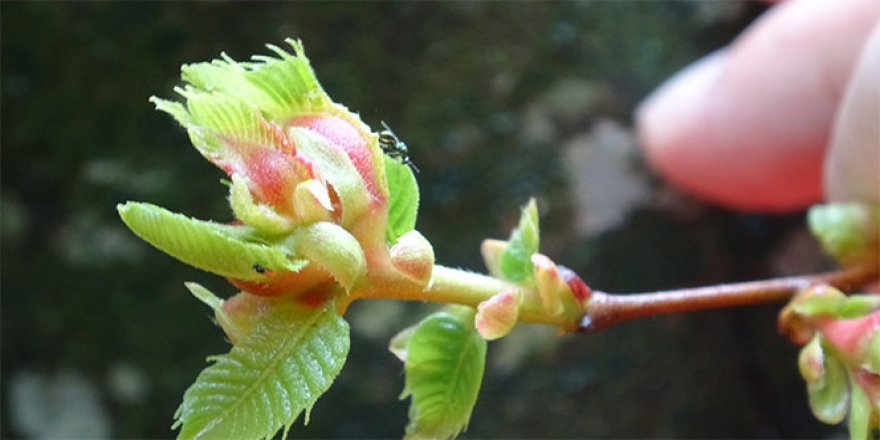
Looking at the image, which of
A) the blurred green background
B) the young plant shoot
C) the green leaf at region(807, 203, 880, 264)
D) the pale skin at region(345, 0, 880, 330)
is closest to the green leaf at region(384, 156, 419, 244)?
the young plant shoot

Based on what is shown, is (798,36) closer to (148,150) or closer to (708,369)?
(708,369)

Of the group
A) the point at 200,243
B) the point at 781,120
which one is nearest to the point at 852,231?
the point at 781,120

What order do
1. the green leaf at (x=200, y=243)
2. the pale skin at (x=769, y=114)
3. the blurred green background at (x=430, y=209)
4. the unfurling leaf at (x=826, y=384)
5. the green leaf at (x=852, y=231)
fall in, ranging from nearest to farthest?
1. the green leaf at (x=200, y=243)
2. the unfurling leaf at (x=826, y=384)
3. the green leaf at (x=852, y=231)
4. the pale skin at (x=769, y=114)
5. the blurred green background at (x=430, y=209)

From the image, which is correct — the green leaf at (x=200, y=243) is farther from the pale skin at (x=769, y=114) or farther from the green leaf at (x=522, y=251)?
the pale skin at (x=769, y=114)

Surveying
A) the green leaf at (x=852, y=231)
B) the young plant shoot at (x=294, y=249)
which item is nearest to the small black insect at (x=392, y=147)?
the young plant shoot at (x=294, y=249)

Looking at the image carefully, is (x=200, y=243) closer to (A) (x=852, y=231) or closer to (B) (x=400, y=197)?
(B) (x=400, y=197)

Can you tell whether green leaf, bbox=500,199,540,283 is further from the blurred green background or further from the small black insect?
the blurred green background

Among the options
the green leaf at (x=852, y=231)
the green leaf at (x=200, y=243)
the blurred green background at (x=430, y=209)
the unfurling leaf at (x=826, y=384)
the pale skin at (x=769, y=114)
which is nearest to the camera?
the green leaf at (x=200, y=243)
